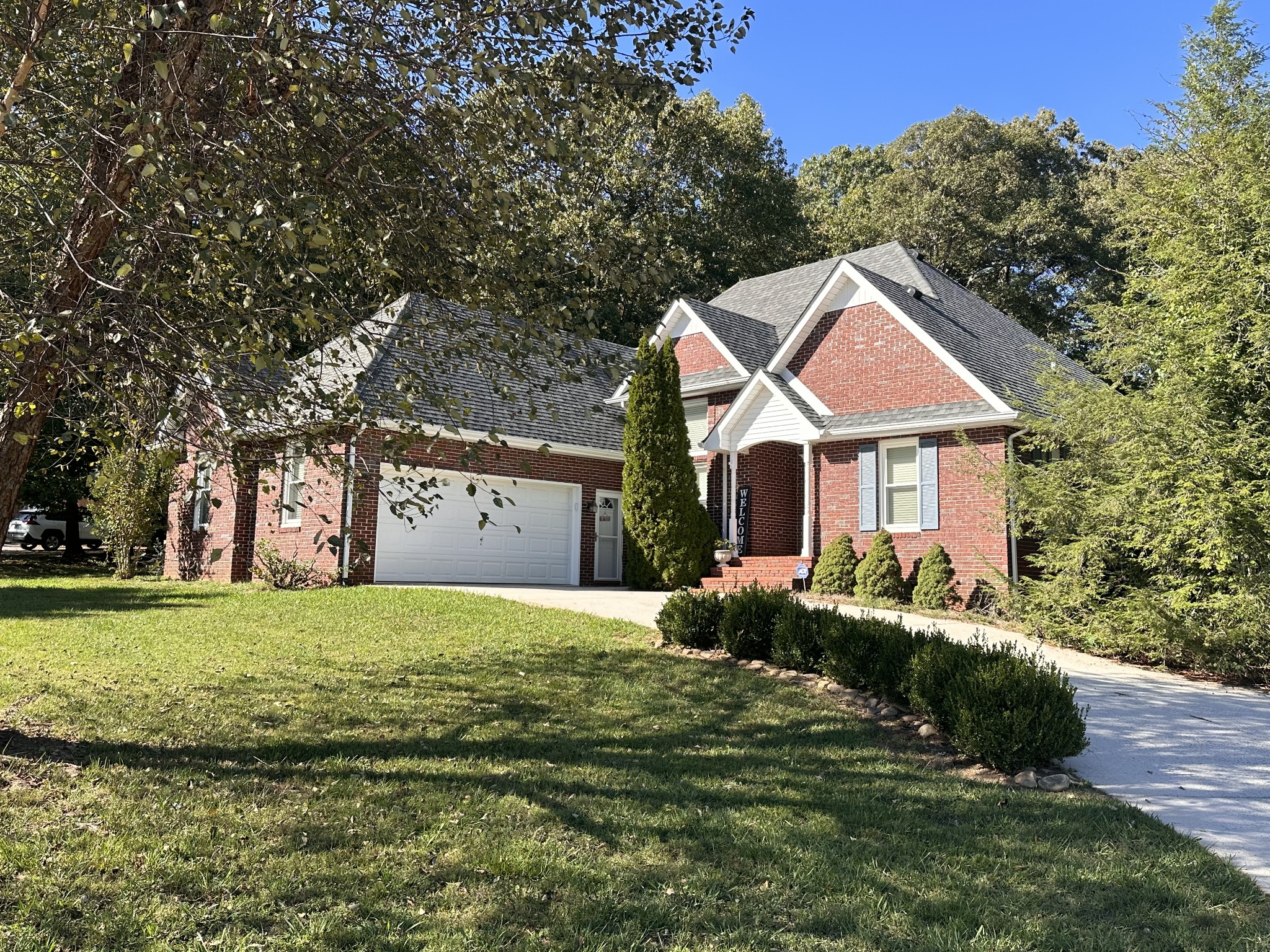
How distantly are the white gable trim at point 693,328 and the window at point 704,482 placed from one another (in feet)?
7.24

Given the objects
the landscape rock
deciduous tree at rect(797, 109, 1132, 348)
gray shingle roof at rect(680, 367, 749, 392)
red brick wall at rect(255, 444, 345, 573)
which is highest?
deciduous tree at rect(797, 109, 1132, 348)

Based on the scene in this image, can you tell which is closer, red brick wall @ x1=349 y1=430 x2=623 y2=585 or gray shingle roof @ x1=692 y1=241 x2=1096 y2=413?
red brick wall @ x1=349 y1=430 x2=623 y2=585

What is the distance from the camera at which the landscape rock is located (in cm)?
601

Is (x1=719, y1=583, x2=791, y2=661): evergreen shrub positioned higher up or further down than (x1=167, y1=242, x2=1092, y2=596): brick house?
further down

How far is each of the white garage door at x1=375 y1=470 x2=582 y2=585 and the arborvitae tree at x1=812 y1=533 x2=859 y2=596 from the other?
5.19m

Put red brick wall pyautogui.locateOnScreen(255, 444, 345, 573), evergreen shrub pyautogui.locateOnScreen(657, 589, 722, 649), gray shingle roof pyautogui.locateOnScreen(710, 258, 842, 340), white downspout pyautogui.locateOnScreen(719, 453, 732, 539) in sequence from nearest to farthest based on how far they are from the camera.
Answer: evergreen shrub pyautogui.locateOnScreen(657, 589, 722, 649) → red brick wall pyautogui.locateOnScreen(255, 444, 345, 573) → white downspout pyautogui.locateOnScreen(719, 453, 732, 539) → gray shingle roof pyautogui.locateOnScreen(710, 258, 842, 340)

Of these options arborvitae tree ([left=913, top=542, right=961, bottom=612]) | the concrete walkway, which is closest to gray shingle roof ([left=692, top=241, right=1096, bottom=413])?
arborvitae tree ([left=913, top=542, right=961, bottom=612])

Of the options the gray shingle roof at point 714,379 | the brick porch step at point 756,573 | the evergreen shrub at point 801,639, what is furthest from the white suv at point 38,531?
the evergreen shrub at point 801,639

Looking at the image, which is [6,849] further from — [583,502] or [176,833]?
[583,502]

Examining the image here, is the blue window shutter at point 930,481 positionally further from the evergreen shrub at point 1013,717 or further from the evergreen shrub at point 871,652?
the evergreen shrub at point 1013,717

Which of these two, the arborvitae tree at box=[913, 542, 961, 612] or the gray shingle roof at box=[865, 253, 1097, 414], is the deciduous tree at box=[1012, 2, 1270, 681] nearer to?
the arborvitae tree at box=[913, 542, 961, 612]

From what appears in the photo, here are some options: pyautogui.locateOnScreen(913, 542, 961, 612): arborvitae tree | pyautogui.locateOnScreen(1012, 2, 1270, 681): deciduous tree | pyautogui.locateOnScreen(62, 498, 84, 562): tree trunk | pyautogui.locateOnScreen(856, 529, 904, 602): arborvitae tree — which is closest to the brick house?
pyautogui.locateOnScreen(913, 542, 961, 612): arborvitae tree

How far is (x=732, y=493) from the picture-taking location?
62.0 ft

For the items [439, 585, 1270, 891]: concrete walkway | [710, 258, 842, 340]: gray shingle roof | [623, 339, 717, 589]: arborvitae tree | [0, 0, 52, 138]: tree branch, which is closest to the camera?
[0, 0, 52, 138]: tree branch
